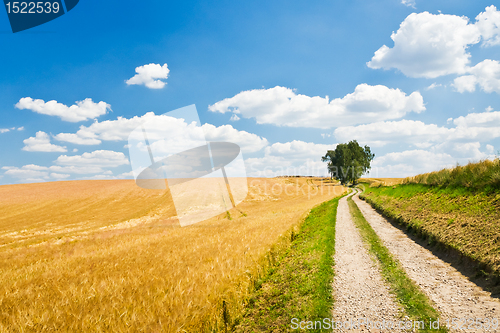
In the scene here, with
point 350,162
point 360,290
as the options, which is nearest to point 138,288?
point 360,290

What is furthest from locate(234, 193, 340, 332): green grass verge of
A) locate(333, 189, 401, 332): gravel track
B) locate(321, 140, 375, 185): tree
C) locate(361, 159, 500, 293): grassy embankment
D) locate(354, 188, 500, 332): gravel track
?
locate(321, 140, 375, 185): tree

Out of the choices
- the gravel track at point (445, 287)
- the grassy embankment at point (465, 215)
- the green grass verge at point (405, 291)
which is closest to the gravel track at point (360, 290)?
the green grass verge at point (405, 291)

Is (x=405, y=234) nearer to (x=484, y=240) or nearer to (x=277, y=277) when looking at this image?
(x=484, y=240)

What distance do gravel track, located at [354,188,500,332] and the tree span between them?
281ft

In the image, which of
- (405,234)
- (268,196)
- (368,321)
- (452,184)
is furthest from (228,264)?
(268,196)

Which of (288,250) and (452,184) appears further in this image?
(452,184)

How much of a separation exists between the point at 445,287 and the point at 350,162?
9107 cm

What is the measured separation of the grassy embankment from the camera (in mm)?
8344

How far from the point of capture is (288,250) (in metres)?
13.2

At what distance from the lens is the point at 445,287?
7.12 meters

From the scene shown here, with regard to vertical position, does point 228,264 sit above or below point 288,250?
above

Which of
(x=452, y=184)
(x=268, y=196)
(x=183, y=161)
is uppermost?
(x=183, y=161)

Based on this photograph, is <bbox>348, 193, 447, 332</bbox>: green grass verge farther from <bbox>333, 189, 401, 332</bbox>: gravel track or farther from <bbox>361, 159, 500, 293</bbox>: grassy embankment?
<bbox>361, 159, 500, 293</bbox>: grassy embankment

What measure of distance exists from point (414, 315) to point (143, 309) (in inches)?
261
